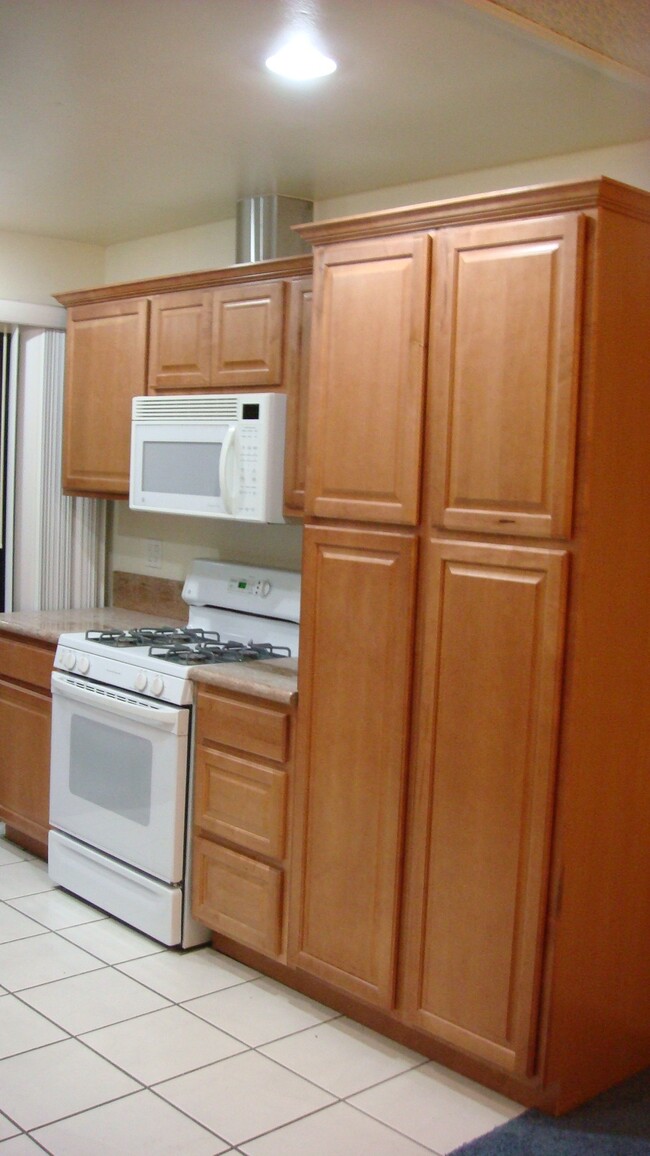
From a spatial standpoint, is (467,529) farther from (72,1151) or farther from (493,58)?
(72,1151)

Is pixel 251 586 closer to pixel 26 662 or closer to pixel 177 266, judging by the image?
pixel 26 662

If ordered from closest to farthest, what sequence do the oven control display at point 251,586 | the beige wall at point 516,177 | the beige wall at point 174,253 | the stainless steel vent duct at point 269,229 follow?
the beige wall at point 516,177 → the stainless steel vent duct at point 269,229 → the oven control display at point 251,586 → the beige wall at point 174,253

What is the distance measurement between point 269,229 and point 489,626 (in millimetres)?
1849

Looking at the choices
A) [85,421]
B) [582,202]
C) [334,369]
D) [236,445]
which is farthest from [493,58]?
[85,421]

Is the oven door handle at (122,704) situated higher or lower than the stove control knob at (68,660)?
lower

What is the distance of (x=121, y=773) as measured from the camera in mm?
3549

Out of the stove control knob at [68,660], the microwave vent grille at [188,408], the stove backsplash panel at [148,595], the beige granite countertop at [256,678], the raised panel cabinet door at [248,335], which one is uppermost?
the raised panel cabinet door at [248,335]

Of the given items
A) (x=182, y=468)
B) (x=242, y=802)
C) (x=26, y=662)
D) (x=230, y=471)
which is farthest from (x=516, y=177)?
(x=26, y=662)

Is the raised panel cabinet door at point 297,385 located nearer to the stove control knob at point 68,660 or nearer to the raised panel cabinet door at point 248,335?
the raised panel cabinet door at point 248,335

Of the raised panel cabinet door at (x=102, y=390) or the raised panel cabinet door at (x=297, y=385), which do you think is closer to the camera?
the raised panel cabinet door at (x=297, y=385)

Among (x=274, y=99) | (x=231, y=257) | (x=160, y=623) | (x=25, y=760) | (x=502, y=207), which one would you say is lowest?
(x=25, y=760)

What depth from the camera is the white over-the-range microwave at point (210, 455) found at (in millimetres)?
3402

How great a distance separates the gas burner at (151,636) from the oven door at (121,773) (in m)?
0.17

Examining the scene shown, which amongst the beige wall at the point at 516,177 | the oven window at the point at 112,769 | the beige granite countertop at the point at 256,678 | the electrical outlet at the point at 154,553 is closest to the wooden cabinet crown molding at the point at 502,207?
the beige wall at the point at 516,177
